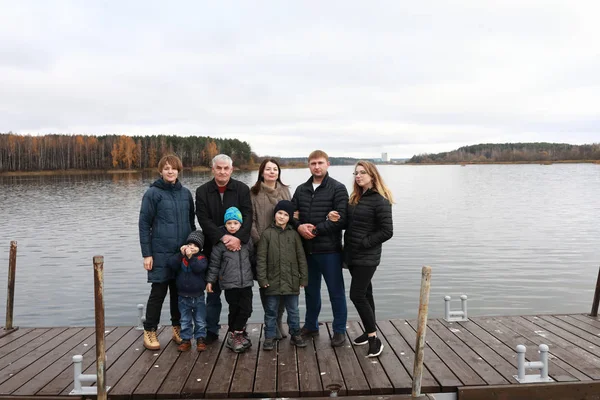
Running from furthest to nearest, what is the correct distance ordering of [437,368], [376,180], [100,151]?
[100,151], [376,180], [437,368]

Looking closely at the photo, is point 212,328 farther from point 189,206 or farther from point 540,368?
point 540,368

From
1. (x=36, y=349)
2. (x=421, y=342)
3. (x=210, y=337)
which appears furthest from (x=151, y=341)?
(x=421, y=342)

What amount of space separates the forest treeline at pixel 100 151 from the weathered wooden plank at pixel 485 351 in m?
90.8

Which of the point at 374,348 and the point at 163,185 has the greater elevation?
the point at 163,185

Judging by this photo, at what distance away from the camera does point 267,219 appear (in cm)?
557

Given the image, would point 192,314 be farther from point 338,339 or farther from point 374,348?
point 374,348

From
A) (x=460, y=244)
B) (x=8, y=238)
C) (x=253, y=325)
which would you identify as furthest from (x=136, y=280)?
(x=460, y=244)

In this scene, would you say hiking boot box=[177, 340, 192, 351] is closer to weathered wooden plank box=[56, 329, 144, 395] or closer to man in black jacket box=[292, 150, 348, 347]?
weathered wooden plank box=[56, 329, 144, 395]

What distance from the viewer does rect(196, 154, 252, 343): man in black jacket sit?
17.2 feet

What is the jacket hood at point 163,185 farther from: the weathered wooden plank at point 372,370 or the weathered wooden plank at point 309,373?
the weathered wooden plank at point 372,370

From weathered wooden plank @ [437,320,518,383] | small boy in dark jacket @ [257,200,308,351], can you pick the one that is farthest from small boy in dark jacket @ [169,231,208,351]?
weathered wooden plank @ [437,320,518,383]

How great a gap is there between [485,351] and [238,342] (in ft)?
9.53

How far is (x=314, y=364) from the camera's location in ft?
16.3

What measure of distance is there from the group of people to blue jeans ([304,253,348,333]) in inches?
0.5
